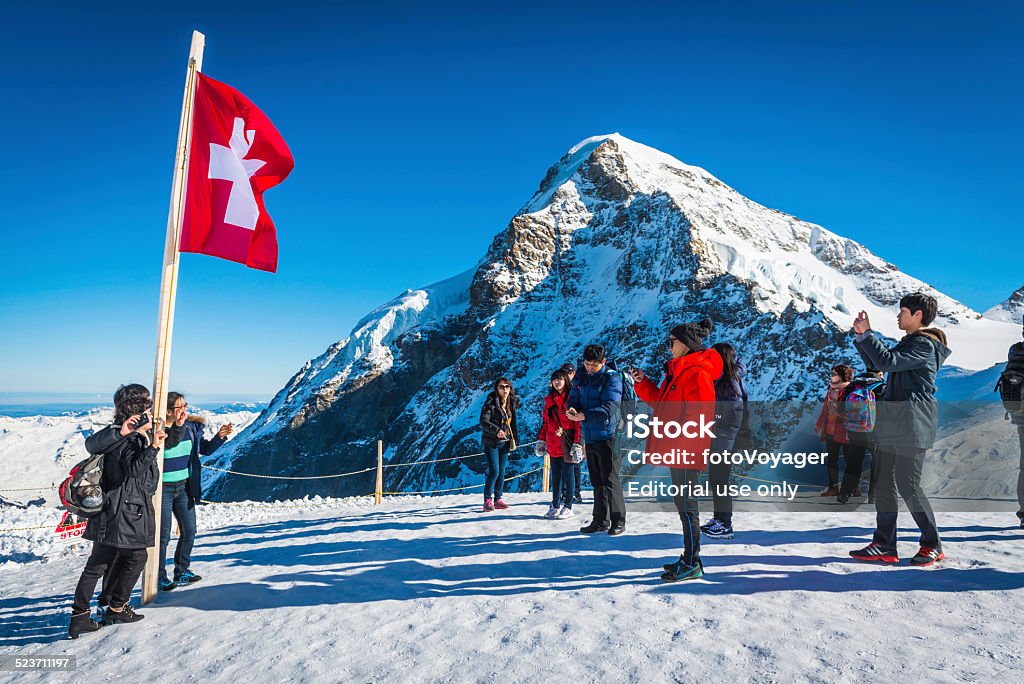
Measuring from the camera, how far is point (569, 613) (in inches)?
162

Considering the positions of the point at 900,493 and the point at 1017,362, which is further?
the point at 1017,362

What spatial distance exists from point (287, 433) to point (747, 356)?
123373 mm

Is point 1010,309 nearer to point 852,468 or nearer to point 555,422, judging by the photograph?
point 852,468

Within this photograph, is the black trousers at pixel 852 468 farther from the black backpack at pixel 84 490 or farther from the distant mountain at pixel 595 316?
the distant mountain at pixel 595 316

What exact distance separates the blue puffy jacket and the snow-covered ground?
120cm

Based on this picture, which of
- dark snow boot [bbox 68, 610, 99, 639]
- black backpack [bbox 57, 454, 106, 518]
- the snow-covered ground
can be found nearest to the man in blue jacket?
the snow-covered ground

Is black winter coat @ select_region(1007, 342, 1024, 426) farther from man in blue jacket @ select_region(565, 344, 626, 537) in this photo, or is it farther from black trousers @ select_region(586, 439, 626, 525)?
black trousers @ select_region(586, 439, 626, 525)

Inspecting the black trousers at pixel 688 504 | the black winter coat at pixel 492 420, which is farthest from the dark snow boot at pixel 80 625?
the black winter coat at pixel 492 420

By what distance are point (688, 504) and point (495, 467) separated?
423 centimetres

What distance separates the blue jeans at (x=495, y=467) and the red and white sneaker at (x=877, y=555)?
4384 millimetres

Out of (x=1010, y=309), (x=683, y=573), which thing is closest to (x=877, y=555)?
(x=683, y=573)

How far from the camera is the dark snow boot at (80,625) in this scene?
4113 millimetres

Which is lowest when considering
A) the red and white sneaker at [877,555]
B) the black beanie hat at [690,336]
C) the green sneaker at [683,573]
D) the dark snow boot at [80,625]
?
the dark snow boot at [80,625]

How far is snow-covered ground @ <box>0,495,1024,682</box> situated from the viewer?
3.29 metres
